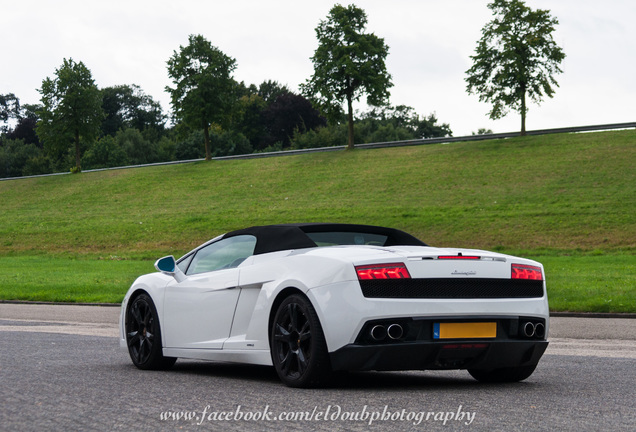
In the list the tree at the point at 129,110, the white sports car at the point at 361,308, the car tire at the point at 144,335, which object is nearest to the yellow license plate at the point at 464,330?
the white sports car at the point at 361,308

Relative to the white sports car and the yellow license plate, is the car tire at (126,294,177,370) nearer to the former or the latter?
the white sports car

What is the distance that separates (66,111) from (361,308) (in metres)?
66.2

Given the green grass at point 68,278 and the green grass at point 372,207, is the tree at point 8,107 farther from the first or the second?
the green grass at point 68,278

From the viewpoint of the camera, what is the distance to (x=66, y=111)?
68250mm

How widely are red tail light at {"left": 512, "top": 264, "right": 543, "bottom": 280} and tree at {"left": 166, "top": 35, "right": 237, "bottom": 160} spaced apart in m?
55.5

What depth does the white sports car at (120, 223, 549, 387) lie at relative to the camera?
582cm

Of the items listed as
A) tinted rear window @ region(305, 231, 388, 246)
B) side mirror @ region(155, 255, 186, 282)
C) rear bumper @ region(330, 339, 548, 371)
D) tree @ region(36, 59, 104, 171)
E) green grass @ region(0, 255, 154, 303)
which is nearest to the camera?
rear bumper @ region(330, 339, 548, 371)

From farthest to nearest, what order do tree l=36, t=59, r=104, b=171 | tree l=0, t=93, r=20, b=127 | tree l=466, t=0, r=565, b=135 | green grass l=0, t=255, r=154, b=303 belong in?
tree l=0, t=93, r=20, b=127 → tree l=36, t=59, r=104, b=171 → tree l=466, t=0, r=565, b=135 → green grass l=0, t=255, r=154, b=303

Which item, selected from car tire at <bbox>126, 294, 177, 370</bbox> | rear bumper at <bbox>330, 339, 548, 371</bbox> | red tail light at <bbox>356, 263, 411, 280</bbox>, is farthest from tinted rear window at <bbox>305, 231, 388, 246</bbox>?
car tire at <bbox>126, 294, 177, 370</bbox>

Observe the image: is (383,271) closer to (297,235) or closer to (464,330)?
(464,330)

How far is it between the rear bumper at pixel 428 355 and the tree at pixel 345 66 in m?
51.8

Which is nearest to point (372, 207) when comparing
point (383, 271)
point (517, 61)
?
point (517, 61)

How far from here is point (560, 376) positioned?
7.17 m

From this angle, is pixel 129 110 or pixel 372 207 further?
pixel 129 110
